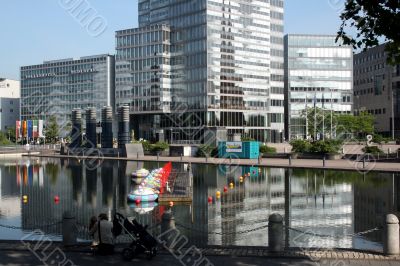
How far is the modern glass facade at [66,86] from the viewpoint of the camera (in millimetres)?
155625

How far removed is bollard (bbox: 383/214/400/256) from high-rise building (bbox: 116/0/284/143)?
94.2 meters

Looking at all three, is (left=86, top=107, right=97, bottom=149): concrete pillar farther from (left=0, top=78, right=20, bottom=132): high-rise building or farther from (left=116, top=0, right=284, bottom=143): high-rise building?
(left=0, top=78, right=20, bottom=132): high-rise building

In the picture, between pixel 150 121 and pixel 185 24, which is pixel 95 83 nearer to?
pixel 150 121

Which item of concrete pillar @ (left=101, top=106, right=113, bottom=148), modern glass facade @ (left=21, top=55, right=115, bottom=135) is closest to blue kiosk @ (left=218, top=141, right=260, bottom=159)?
concrete pillar @ (left=101, top=106, right=113, bottom=148)

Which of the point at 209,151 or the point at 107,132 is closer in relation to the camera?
the point at 209,151

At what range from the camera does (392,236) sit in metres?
14.1

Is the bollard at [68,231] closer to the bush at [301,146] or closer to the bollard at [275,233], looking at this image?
the bollard at [275,233]

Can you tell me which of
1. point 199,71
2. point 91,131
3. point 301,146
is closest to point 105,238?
point 301,146

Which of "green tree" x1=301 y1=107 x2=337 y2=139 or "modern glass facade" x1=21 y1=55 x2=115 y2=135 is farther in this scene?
"modern glass facade" x1=21 y1=55 x2=115 y2=135

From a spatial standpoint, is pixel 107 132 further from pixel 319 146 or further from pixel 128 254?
pixel 128 254

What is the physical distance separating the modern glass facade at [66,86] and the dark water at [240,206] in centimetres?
11220

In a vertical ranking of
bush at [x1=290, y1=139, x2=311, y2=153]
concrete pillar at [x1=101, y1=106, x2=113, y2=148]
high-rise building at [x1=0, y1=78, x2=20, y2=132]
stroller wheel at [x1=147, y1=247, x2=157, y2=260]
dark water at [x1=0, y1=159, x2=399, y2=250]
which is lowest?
Result: dark water at [x1=0, y1=159, x2=399, y2=250]

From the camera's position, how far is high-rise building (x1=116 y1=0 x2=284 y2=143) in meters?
112

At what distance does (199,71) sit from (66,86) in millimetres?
68192
